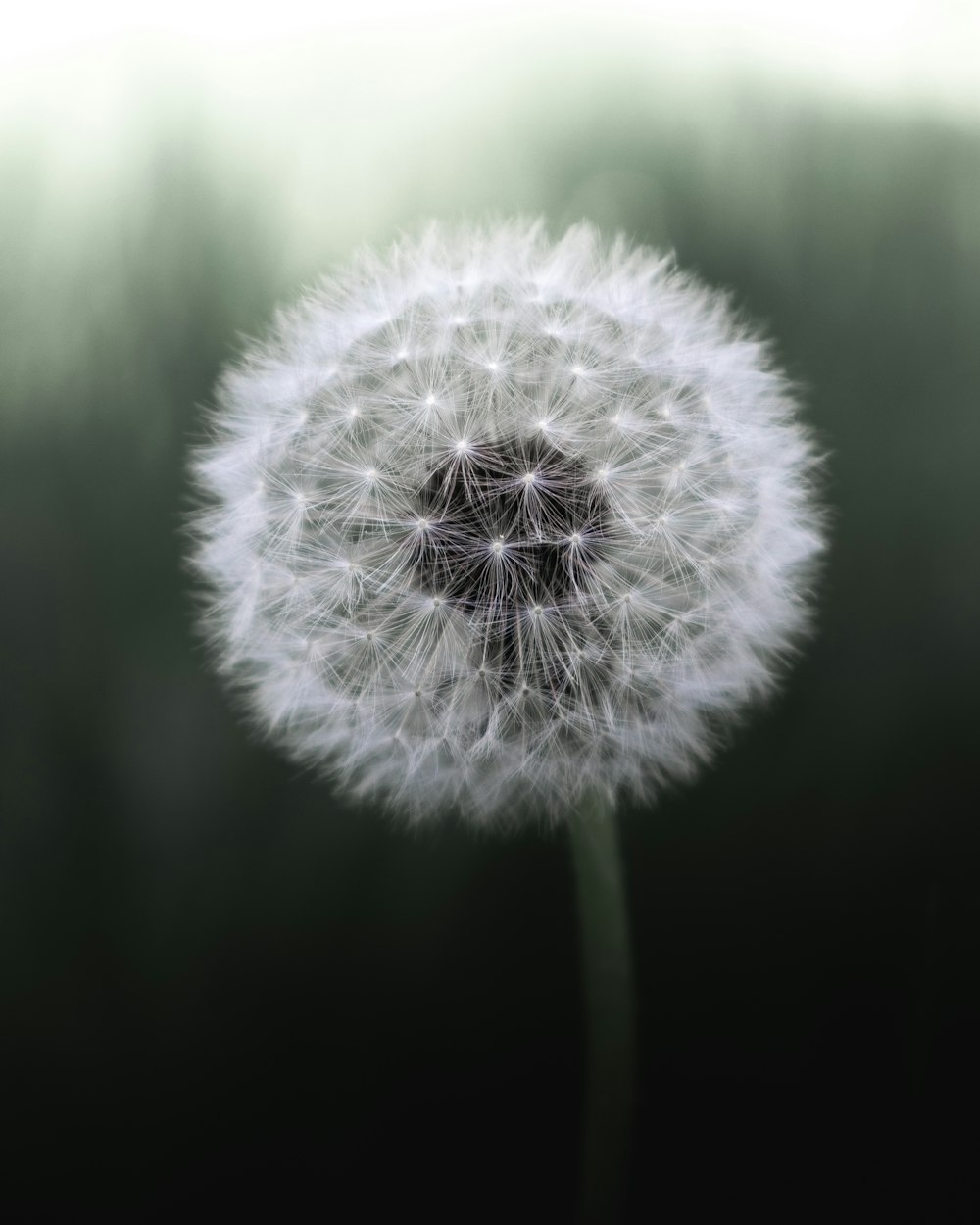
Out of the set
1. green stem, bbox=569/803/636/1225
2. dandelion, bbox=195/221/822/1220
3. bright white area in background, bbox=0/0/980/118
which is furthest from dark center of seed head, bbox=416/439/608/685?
bright white area in background, bbox=0/0/980/118

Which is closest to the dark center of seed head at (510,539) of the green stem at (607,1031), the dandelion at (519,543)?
the dandelion at (519,543)

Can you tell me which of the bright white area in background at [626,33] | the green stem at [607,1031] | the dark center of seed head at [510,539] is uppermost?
the bright white area in background at [626,33]

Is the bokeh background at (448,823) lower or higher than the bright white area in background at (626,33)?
lower

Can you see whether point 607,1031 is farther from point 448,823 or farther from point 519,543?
point 519,543

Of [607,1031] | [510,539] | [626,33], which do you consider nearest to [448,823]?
[607,1031]

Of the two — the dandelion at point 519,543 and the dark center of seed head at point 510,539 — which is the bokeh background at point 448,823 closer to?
the dandelion at point 519,543

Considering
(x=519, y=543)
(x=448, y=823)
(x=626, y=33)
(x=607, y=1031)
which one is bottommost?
(x=607, y=1031)
